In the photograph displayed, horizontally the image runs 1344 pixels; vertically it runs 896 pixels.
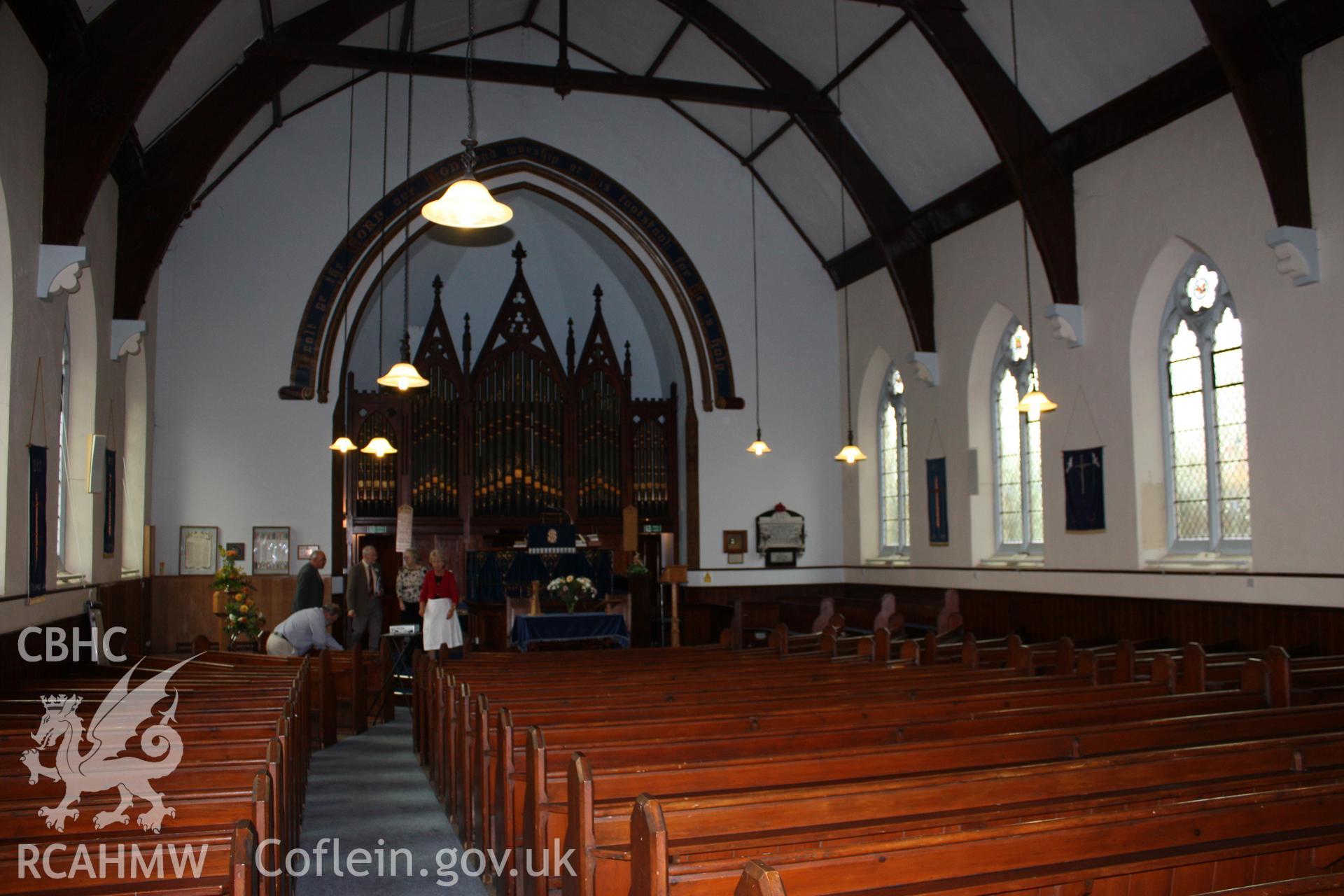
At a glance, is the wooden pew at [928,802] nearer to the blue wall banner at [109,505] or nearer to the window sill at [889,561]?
the blue wall banner at [109,505]

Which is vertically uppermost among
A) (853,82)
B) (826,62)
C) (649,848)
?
(826,62)

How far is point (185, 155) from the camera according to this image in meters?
9.62

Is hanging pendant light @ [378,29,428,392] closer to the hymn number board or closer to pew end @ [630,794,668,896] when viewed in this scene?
the hymn number board

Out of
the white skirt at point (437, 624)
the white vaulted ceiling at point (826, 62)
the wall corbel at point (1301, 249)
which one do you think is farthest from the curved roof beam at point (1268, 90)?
the white skirt at point (437, 624)

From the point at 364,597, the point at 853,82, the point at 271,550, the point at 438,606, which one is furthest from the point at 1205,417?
the point at 271,550

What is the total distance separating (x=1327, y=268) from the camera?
723 centimetres

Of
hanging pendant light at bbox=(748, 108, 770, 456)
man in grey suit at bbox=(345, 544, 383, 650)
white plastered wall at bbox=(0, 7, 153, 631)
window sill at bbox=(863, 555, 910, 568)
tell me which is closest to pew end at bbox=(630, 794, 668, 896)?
white plastered wall at bbox=(0, 7, 153, 631)

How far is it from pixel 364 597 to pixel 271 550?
176cm

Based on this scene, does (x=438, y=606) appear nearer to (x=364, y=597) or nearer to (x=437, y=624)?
(x=437, y=624)

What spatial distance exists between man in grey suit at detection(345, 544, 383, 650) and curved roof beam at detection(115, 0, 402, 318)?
327 cm

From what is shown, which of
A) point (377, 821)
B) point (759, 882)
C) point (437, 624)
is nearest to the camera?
point (759, 882)

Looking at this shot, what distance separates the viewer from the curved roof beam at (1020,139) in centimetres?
940

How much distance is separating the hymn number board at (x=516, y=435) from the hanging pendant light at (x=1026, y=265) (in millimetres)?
5354

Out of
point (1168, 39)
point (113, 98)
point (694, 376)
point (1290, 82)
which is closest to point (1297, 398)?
point (1290, 82)
